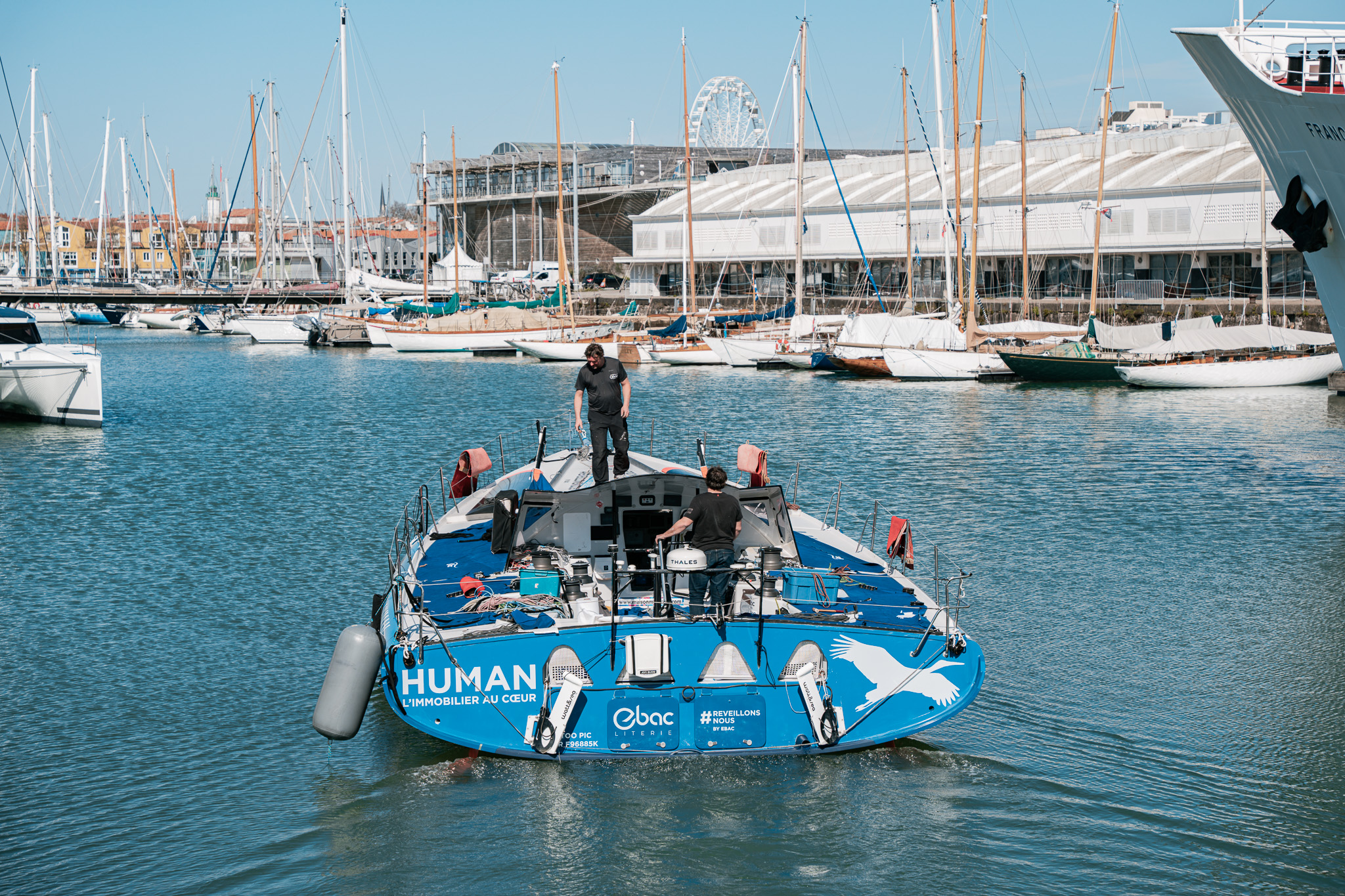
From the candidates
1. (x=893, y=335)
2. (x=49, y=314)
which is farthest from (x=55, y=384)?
(x=49, y=314)

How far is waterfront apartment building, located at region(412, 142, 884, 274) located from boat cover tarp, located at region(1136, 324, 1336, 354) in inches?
2506

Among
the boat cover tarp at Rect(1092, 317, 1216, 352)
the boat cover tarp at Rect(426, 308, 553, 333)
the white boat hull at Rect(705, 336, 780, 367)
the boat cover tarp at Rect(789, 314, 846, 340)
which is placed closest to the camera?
the boat cover tarp at Rect(1092, 317, 1216, 352)

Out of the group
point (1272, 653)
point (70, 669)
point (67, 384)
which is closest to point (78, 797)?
point (70, 669)

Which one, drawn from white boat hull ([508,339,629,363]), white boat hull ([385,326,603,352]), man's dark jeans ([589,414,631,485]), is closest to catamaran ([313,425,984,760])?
man's dark jeans ([589,414,631,485])

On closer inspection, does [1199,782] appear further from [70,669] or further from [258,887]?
[70,669]

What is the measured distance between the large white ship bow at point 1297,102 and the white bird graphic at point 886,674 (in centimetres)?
1486

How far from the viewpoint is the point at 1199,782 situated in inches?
419

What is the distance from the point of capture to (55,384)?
3731cm

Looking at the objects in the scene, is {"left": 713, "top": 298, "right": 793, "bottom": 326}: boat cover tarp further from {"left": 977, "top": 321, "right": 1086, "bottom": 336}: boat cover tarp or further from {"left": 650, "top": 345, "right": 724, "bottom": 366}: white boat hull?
{"left": 977, "top": 321, "right": 1086, "bottom": 336}: boat cover tarp

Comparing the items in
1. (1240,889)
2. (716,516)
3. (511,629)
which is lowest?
(1240,889)

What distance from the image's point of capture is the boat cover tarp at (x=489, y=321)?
75.0m

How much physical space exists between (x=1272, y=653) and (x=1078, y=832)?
237 inches

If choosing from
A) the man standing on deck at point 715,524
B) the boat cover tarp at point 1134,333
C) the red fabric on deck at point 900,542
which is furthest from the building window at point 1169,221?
the man standing on deck at point 715,524

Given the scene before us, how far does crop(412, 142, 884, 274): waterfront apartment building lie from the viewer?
4557 inches
